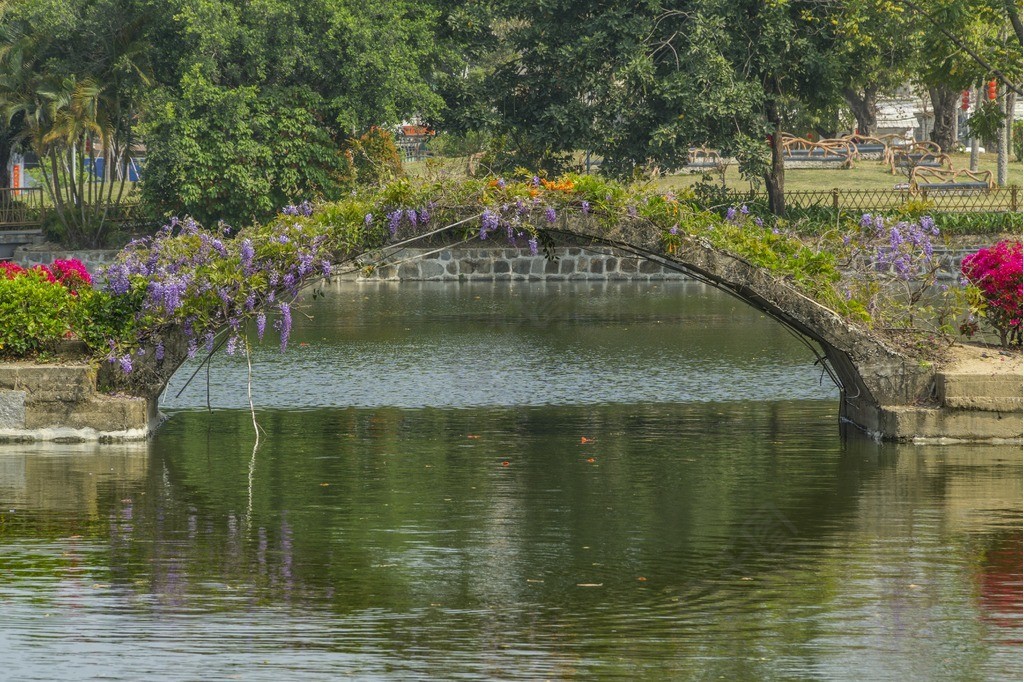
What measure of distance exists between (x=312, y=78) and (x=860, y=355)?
30330 millimetres

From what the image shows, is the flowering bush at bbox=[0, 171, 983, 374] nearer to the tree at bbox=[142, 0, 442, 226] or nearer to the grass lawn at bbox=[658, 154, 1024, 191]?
the tree at bbox=[142, 0, 442, 226]

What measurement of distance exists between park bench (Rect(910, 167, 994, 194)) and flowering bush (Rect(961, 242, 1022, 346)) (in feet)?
85.8

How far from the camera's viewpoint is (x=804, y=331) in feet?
56.2

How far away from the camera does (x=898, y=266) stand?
17.9 meters

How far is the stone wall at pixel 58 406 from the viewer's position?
16531 millimetres

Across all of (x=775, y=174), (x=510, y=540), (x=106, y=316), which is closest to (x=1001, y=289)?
(x=510, y=540)

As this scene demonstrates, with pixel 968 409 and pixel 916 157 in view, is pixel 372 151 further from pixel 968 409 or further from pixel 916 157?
pixel 968 409

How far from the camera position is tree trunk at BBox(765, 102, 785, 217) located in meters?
46.0

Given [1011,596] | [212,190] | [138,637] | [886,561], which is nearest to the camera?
[138,637]

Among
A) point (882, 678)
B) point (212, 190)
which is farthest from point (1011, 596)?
point (212, 190)

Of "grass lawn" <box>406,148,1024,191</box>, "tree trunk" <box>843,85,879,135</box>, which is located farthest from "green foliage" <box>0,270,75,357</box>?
"tree trunk" <box>843,85,879,135</box>

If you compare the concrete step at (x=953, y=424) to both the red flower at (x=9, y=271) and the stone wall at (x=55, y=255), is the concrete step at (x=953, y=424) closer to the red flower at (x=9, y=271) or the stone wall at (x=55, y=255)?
the red flower at (x=9, y=271)

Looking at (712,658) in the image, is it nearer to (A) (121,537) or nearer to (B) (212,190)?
(A) (121,537)

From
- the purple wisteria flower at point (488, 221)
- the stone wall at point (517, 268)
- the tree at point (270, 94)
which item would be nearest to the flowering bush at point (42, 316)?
the purple wisteria flower at point (488, 221)
